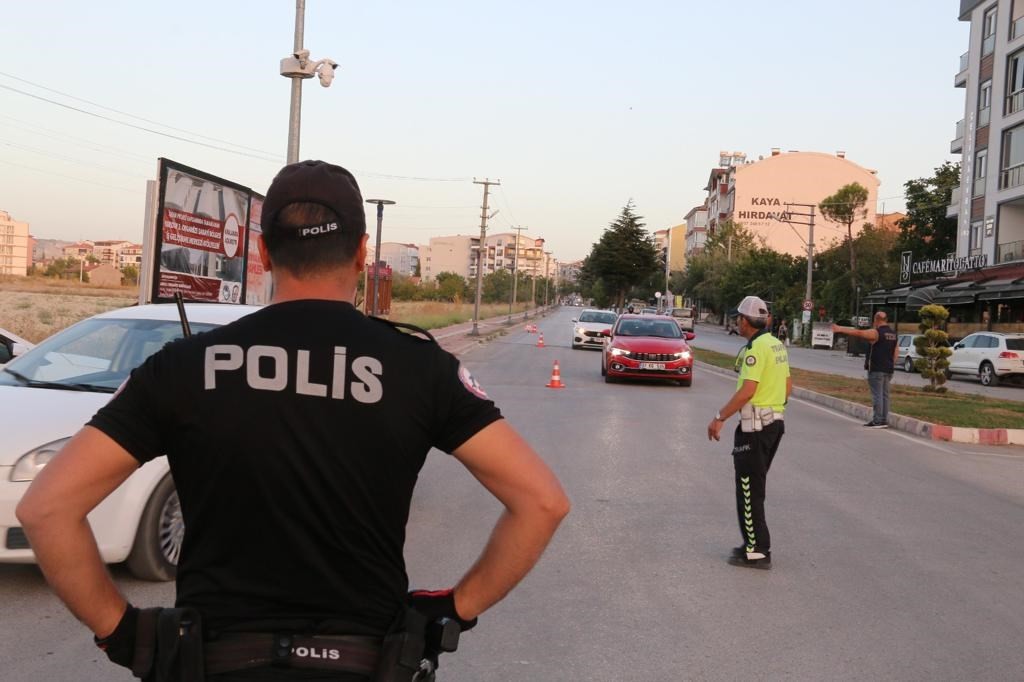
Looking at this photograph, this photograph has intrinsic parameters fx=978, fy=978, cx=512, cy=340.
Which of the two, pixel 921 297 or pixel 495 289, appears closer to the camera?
pixel 921 297

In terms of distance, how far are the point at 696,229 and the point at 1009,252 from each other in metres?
106

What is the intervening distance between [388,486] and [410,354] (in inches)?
10.6

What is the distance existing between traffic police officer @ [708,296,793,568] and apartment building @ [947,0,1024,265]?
A: 124ft

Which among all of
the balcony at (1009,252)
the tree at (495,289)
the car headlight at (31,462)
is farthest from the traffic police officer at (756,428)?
the tree at (495,289)

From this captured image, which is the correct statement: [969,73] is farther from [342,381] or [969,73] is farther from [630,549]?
[342,381]

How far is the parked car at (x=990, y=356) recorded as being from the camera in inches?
1127

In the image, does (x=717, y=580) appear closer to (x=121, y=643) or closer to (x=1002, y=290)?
(x=121, y=643)

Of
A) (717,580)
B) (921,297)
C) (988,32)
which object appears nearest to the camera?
(717,580)

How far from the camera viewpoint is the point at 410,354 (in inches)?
77.4

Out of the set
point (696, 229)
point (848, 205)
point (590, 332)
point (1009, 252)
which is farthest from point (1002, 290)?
point (696, 229)

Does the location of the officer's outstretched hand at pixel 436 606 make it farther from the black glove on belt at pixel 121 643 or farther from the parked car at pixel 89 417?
the parked car at pixel 89 417

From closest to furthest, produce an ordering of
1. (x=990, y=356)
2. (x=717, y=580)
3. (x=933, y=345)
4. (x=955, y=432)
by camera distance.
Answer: (x=717, y=580), (x=955, y=432), (x=933, y=345), (x=990, y=356)

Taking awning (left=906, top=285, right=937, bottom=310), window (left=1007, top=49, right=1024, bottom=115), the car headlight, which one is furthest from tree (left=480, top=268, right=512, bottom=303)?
the car headlight

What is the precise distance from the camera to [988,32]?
44625 mm
